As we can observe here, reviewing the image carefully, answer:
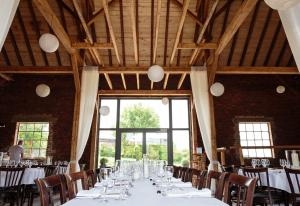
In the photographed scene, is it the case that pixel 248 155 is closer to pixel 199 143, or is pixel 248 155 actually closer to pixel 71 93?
pixel 199 143

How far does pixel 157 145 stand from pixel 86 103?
383 centimetres

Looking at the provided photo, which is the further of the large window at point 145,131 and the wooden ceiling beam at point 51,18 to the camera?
the large window at point 145,131

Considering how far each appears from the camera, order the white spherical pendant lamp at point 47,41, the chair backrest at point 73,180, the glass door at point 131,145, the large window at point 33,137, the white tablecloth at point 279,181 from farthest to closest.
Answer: the glass door at point 131,145, the large window at point 33,137, the white spherical pendant lamp at point 47,41, the white tablecloth at point 279,181, the chair backrest at point 73,180

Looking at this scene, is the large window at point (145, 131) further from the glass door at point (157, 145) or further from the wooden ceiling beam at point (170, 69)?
the wooden ceiling beam at point (170, 69)

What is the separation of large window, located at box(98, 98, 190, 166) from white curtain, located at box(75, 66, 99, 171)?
2.96 metres

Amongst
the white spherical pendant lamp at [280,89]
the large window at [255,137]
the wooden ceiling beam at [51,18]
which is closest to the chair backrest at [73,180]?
the wooden ceiling beam at [51,18]

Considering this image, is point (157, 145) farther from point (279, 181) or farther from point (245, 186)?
point (245, 186)

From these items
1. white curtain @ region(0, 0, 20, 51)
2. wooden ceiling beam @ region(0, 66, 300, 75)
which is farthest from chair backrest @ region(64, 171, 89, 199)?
wooden ceiling beam @ region(0, 66, 300, 75)

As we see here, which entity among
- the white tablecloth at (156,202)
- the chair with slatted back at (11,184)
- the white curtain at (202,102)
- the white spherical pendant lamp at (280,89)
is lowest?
the chair with slatted back at (11,184)

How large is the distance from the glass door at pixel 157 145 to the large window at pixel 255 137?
286 centimetres

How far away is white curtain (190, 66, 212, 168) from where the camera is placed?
640 centimetres

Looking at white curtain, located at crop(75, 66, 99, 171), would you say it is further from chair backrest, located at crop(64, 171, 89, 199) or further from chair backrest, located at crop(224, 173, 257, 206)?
chair backrest, located at crop(224, 173, 257, 206)

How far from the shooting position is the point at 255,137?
9.25 metres

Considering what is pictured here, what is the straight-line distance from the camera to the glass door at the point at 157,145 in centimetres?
943
